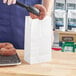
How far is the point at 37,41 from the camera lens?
76 cm

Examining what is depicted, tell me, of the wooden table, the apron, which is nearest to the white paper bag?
the wooden table

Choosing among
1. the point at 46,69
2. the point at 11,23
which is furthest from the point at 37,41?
the point at 11,23

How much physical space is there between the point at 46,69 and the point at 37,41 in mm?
112

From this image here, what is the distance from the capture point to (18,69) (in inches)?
27.1

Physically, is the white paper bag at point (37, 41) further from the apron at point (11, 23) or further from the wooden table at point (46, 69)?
the apron at point (11, 23)

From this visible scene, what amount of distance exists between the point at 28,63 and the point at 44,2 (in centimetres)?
60

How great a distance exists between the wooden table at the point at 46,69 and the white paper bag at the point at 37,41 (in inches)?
1.0

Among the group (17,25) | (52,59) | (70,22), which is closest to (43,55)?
(52,59)

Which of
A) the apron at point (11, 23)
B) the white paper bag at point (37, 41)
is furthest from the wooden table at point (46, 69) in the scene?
the apron at point (11, 23)

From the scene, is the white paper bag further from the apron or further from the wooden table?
the apron

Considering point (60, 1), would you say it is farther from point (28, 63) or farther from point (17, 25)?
point (28, 63)

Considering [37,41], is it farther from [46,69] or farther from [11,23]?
[11,23]

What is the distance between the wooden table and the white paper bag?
1.0 inches

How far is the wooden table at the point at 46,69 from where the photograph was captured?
2.15 feet
